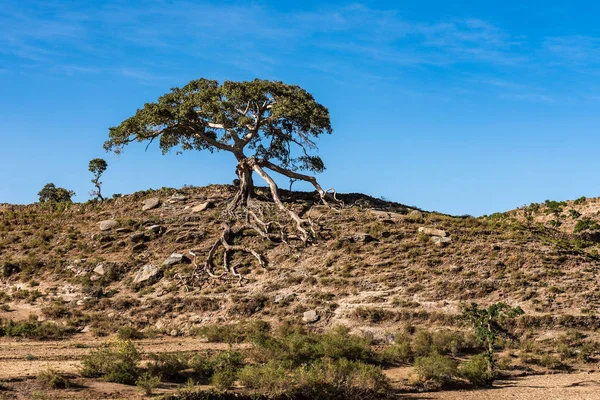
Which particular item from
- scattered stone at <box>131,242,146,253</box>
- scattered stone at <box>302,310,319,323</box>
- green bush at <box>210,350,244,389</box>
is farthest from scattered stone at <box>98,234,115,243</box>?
green bush at <box>210,350,244,389</box>

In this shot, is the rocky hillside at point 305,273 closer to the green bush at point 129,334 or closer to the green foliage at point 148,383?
the green bush at point 129,334

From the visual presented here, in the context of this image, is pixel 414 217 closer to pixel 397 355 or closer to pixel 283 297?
pixel 283 297

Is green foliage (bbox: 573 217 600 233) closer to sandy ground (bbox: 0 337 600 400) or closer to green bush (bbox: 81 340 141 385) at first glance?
sandy ground (bbox: 0 337 600 400)

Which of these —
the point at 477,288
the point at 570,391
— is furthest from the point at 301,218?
the point at 570,391

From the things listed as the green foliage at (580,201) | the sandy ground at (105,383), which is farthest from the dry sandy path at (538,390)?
the green foliage at (580,201)

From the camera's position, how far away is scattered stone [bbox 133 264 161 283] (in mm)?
38156

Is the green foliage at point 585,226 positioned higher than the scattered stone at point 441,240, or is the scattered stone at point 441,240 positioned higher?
the green foliage at point 585,226

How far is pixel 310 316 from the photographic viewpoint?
106ft

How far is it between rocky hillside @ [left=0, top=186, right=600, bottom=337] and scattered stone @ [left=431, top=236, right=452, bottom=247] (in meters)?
0.08

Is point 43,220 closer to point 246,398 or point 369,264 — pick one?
point 369,264

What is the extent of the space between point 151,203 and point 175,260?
10663 millimetres

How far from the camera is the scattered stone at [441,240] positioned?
38.3 metres

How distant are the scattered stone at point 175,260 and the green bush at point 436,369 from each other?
19396 millimetres

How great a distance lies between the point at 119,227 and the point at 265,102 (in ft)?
43.2
